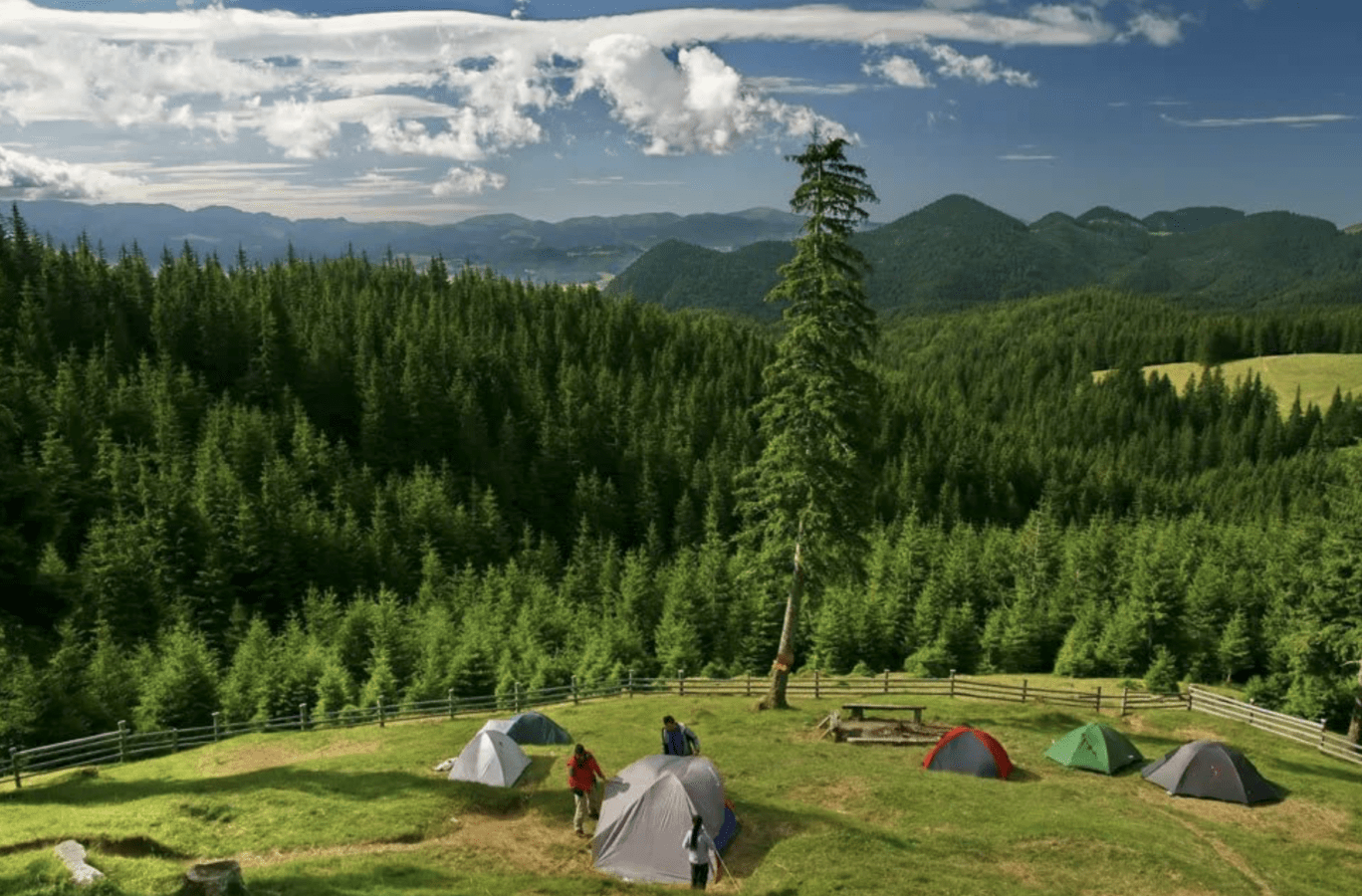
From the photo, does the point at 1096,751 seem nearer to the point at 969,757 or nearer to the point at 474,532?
the point at 969,757

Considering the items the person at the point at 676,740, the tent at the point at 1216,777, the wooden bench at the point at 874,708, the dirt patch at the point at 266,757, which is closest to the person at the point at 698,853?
the person at the point at 676,740

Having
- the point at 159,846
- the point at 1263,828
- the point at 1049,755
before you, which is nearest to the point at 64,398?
the point at 159,846

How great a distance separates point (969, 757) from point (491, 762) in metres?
15.3

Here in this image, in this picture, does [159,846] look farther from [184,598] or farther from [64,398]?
[64,398]

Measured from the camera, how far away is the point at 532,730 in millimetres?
28328

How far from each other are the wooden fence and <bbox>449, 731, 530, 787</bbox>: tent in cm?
3188

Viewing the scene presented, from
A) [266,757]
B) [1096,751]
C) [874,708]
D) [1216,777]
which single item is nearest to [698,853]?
[874,708]

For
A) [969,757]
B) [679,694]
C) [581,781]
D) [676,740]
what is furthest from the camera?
[679,694]

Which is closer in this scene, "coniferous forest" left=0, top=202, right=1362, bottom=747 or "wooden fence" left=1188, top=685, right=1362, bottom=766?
"wooden fence" left=1188, top=685, right=1362, bottom=766

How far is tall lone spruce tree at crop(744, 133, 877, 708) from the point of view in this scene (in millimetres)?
29484

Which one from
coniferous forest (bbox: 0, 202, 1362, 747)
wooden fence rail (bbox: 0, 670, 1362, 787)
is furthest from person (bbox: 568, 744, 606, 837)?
wooden fence rail (bbox: 0, 670, 1362, 787)

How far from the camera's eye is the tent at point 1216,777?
25.5 metres

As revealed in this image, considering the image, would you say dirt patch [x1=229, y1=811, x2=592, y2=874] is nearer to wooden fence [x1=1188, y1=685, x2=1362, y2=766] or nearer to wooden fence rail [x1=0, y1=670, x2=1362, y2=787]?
wooden fence rail [x1=0, y1=670, x2=1362, y2=787]

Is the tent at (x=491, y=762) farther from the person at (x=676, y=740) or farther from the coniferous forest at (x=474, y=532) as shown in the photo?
the coniferous forest at (x=474, y=532)
